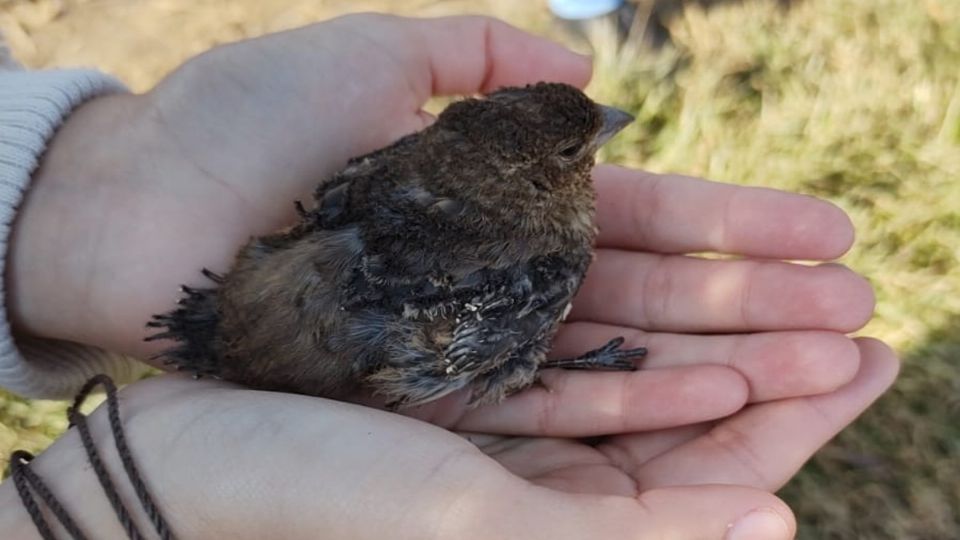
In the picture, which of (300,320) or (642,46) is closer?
(300,320)

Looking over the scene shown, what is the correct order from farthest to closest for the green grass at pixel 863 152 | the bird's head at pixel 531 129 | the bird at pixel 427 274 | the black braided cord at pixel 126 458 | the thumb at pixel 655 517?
the green grass at pixel 863 152 < the bird's head at pixel 531 129 < the bird at pixel 427 274 < the black braided cord at pixel 126 458 < the thumb at pixel 655 517

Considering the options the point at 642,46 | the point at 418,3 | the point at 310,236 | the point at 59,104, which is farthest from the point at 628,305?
the point at 418,3

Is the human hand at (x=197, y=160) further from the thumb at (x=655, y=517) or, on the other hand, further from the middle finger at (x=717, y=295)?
the thumb at (x=655, y=517)

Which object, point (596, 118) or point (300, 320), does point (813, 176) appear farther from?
point (300, 320)

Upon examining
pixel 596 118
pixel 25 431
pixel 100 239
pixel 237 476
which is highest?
pixel 596 118

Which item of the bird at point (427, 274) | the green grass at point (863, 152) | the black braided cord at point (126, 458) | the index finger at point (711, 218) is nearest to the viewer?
the black braided cord at point (126, 458)

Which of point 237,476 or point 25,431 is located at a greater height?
point 237,476

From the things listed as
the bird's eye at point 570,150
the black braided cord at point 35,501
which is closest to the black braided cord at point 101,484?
the black braided cord at point 35,501
